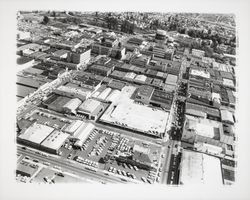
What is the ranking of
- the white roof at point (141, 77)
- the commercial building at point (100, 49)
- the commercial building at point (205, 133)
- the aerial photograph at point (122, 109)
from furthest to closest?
the commercial building at point (100, 49)
the white roof at point (141, 77)
the commercial building at point (205, 133)
the aerial photograph at point (122, 109)

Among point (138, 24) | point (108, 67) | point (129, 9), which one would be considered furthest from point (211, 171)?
point (138, 24)

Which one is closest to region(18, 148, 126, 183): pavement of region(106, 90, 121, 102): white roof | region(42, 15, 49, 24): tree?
region(106, 90, 121, 102): white roof

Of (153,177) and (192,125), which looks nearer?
(153,177)

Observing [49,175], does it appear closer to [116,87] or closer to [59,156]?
[59,156]

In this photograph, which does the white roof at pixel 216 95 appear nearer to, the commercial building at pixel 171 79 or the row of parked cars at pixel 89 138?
the commercial building at pixel 171 79

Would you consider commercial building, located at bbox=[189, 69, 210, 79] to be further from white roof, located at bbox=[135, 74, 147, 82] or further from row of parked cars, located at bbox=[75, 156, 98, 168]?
row of parked cars, located at bbox=[75, 156, 98, 168]

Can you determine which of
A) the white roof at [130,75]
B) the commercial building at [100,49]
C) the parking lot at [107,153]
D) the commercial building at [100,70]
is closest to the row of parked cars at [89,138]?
the parking lot at [107,153]
